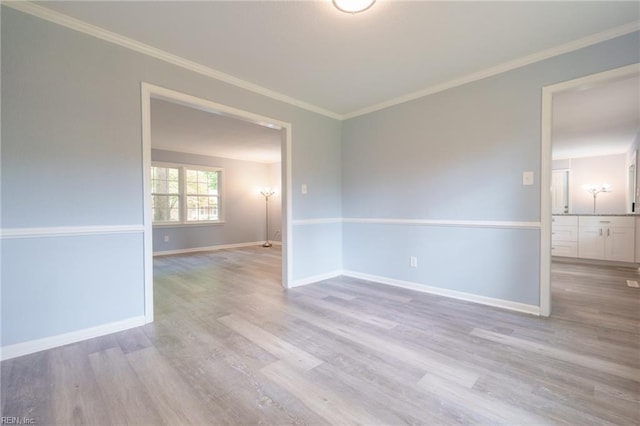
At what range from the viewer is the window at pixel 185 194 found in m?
6.46

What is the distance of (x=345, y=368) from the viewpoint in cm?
181

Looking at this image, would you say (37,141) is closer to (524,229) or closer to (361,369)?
(361,369)

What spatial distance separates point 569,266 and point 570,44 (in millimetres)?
4098

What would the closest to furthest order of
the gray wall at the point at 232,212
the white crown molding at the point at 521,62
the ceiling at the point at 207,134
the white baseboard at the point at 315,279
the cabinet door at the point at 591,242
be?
the white crown molding at the point at 521,62
the white baseboard at the point at 315,279
the ceiling at the point at 207,134
the cabinet door at the point at 591,242
the gray wall at the point at 232,212

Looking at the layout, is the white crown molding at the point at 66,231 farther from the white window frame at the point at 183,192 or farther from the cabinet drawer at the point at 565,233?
the cabinet drawer at the point at 565,233

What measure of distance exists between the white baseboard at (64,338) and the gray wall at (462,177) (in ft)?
9.14

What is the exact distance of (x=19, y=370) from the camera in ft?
5.87

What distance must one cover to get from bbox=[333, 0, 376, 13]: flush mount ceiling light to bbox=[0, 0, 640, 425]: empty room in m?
0.01

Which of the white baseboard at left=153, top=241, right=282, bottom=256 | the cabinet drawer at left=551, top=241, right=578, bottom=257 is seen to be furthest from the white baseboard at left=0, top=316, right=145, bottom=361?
the cabinet drawer at left=551, top=241, right=578, bottom=257

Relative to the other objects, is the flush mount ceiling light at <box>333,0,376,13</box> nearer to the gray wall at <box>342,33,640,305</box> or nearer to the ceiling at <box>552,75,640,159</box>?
the gray wall at <box>342,33,640,305</box>

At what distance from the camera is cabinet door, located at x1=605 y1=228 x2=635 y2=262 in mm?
4766

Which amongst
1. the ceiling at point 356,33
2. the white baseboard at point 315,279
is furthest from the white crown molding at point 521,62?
the white baseboard at point 315,279

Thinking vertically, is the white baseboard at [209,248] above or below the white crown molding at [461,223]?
below

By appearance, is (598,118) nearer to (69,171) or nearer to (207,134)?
(207,134)
